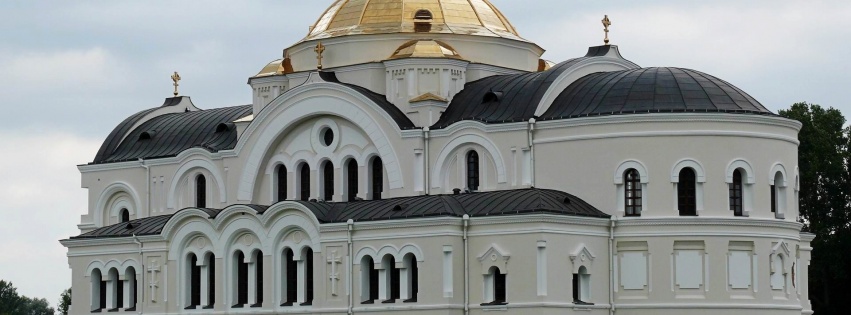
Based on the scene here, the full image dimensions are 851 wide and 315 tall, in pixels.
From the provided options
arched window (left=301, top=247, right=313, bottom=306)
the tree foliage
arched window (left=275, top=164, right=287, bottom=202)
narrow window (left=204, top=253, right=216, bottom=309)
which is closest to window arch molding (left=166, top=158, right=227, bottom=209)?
arched window (left=275, top=164, right=287, bottom=202)

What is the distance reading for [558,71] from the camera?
67.7m

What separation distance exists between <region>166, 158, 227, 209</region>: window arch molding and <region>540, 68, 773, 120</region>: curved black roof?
15323mm

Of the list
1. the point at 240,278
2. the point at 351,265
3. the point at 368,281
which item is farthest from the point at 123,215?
the point at 368,281

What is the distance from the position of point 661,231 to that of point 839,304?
1136 inches

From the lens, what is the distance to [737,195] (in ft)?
212

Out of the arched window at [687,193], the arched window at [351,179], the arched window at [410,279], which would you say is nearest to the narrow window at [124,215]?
the arched window at [351,179]

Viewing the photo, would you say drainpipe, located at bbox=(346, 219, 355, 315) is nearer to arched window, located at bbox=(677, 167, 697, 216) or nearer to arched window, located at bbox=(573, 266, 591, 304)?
arched window, located at bbox=(573, 266, 591, 304)

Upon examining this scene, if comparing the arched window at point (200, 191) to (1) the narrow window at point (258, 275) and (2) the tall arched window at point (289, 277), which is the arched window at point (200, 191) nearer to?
(1) the narrow window at point (258, 275)

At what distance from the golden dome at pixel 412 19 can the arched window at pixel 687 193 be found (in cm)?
1246

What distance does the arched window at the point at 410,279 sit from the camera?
210 feet

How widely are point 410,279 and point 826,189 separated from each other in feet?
107

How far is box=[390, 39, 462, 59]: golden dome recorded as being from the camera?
70438 millimetres

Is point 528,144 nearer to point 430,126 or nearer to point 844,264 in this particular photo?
point 430,126

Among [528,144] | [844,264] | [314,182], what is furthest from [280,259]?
[844,264]
